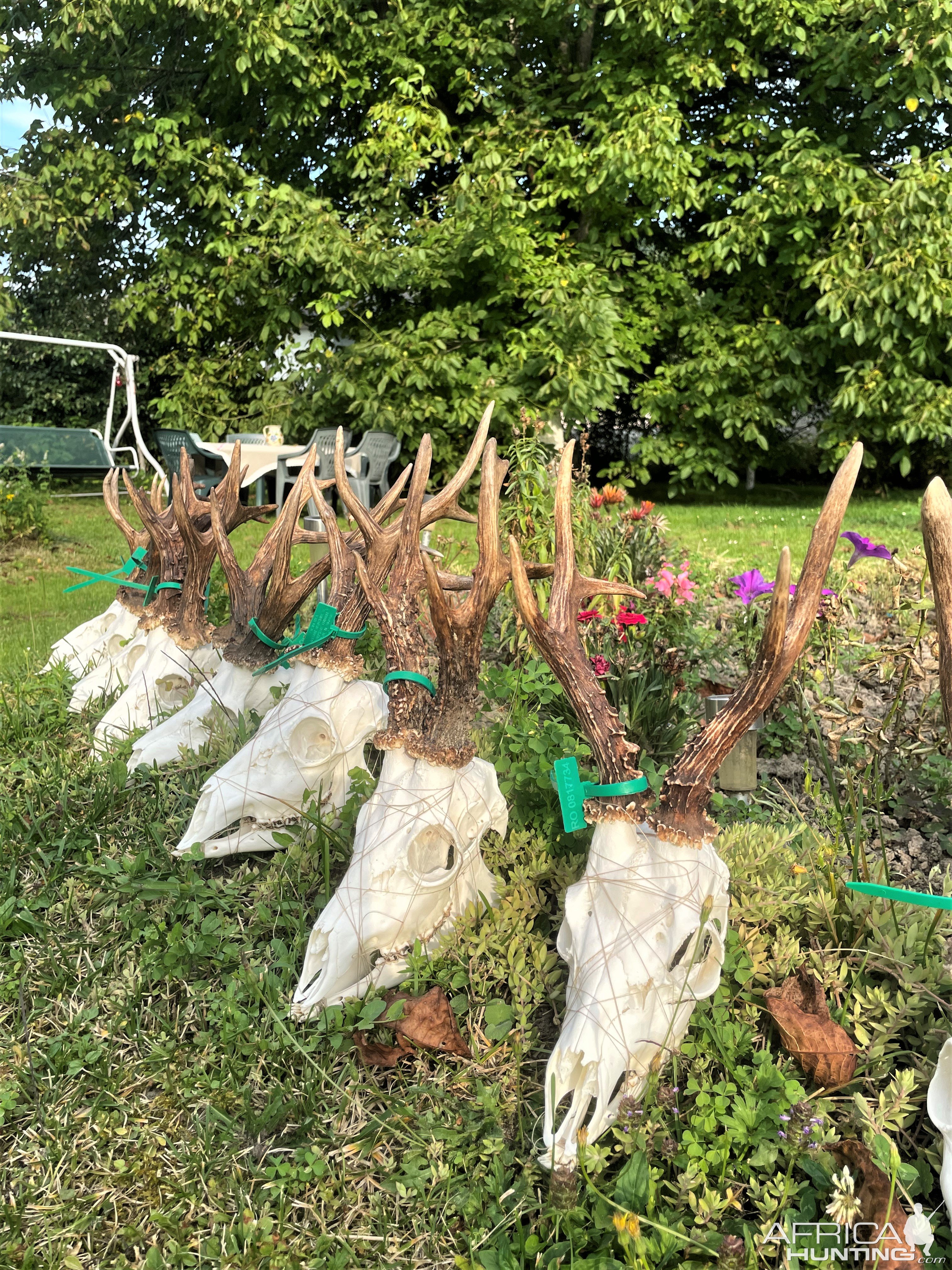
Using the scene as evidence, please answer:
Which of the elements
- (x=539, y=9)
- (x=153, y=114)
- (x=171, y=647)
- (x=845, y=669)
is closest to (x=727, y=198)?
(x=539, y=9)

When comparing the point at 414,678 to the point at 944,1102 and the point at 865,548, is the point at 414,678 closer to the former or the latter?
the point at 944,1102

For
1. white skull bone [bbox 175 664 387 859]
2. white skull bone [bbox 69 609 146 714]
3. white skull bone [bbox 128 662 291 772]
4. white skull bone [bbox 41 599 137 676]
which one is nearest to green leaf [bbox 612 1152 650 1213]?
white skull bone [bbox 175 664 387 859]

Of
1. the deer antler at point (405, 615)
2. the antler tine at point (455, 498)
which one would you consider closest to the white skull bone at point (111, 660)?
the antler tine at point (455, 498)

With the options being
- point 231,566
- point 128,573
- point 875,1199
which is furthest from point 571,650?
point 128,573

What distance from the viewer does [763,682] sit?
1.69m

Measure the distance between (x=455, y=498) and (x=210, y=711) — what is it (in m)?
1.04

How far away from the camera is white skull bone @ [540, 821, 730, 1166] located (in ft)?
5.33

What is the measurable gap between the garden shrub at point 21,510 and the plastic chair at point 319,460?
217 cm

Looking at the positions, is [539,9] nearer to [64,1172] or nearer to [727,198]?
[727,198]

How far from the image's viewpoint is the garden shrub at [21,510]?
739 cm

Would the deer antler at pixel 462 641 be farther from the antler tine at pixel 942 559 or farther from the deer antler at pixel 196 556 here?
the deer antler at pixel 196 556

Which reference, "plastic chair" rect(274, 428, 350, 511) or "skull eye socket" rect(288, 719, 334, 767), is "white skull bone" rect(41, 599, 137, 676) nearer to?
"skull eye socket" rect(288, 719, 334, 767)

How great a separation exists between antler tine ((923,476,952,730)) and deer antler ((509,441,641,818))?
58cm

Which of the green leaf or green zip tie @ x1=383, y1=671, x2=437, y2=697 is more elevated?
green zip tie @ x1=383, y1=671, x2=437, y2=697
